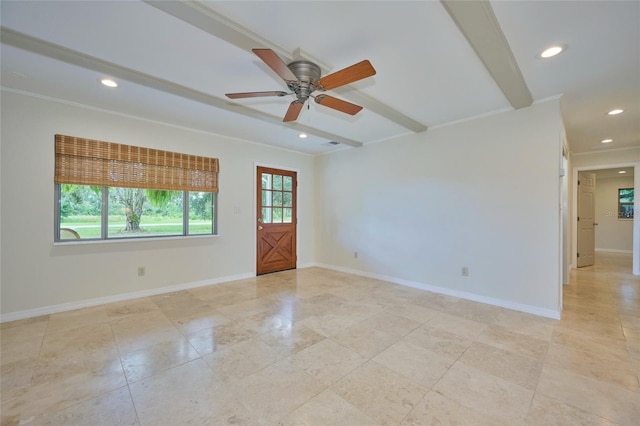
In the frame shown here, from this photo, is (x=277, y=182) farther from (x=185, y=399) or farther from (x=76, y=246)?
(x=185, y=399)

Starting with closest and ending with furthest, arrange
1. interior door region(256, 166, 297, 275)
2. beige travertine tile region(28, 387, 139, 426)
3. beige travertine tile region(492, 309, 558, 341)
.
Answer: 1. beige travertine tile region(28, 387, 139, 426)
2. beige travertine tile region(492, 309, 558, 341)
3. interior door region(256, 166, 297, 275)

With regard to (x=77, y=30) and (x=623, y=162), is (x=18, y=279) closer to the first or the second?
(x=77, y=30)

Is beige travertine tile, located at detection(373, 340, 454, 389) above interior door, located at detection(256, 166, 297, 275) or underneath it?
underneath

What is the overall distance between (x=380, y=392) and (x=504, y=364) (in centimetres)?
115

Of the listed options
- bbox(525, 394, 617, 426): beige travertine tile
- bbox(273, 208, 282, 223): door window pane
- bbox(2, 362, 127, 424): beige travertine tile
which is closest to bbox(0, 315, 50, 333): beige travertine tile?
bbox(2, 362, 127, 424): beige travertine tile

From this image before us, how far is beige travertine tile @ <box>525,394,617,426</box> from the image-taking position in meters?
1.58

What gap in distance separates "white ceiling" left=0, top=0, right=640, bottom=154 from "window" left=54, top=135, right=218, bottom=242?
2.12 feet

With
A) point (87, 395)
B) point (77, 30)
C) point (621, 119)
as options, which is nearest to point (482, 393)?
point (87, 395)

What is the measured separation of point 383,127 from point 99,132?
160 inches

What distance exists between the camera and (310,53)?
2.25 metres

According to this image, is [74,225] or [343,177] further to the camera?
[343,177]

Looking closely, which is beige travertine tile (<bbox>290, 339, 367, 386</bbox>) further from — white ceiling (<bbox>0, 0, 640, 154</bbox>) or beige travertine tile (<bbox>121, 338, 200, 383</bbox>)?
white ceiling (<bbox>0, 0, 640, 154</bbox>)

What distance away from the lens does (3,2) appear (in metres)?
1.72

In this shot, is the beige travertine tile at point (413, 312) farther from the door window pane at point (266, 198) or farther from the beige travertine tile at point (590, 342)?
the door window pane at point (266, 198)
